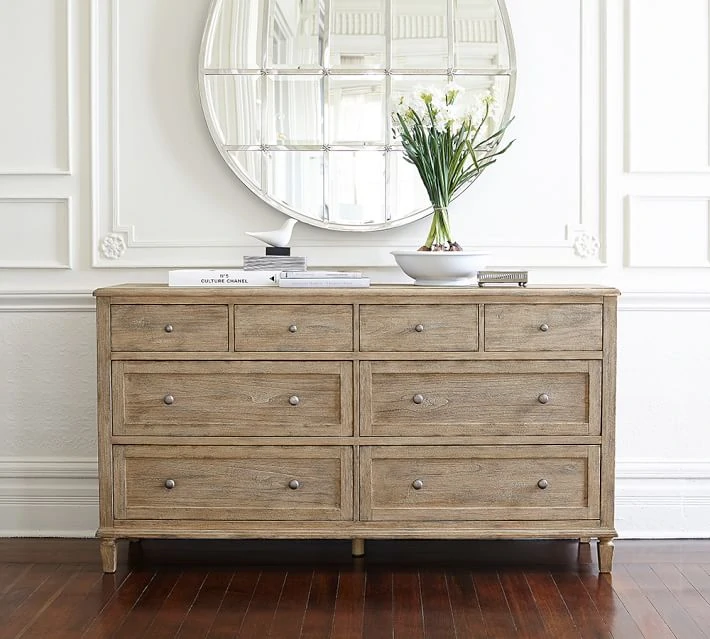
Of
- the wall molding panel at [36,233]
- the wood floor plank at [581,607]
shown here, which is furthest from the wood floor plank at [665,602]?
the wall molding panel at [36,233]

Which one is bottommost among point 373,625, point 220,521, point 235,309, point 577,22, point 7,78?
point 373,625

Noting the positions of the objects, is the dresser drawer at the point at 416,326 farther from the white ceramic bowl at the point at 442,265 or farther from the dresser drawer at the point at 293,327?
the white ceramic bowl at the point at 442,265

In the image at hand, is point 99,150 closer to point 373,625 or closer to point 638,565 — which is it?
point 373,625

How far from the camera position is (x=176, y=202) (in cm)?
330

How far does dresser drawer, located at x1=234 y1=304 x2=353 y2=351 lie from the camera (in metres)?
2.79

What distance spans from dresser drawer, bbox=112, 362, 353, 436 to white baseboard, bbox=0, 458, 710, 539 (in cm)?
68

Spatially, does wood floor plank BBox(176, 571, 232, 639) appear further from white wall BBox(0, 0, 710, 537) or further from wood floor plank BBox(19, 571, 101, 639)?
white wall BBox(0, 0, 710, 537)

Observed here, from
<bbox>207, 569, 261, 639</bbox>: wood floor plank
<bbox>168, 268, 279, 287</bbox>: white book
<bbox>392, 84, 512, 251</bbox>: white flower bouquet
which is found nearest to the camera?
<bbox>207, 569, 261, 639</bbox>: wood floor plank

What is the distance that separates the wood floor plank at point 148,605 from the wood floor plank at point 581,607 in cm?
119

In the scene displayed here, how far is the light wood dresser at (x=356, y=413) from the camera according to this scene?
279cm

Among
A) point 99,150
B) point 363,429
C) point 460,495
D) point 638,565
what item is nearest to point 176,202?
point 99,150

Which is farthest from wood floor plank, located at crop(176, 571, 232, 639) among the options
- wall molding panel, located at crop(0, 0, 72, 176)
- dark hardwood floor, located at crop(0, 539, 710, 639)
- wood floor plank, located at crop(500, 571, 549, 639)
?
wall molding panel, located at crop(0, 0, 72, 176)

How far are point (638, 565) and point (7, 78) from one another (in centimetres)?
279

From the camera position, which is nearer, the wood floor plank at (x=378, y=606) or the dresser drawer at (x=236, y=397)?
the wood floor plank at (x=378, y=606)
